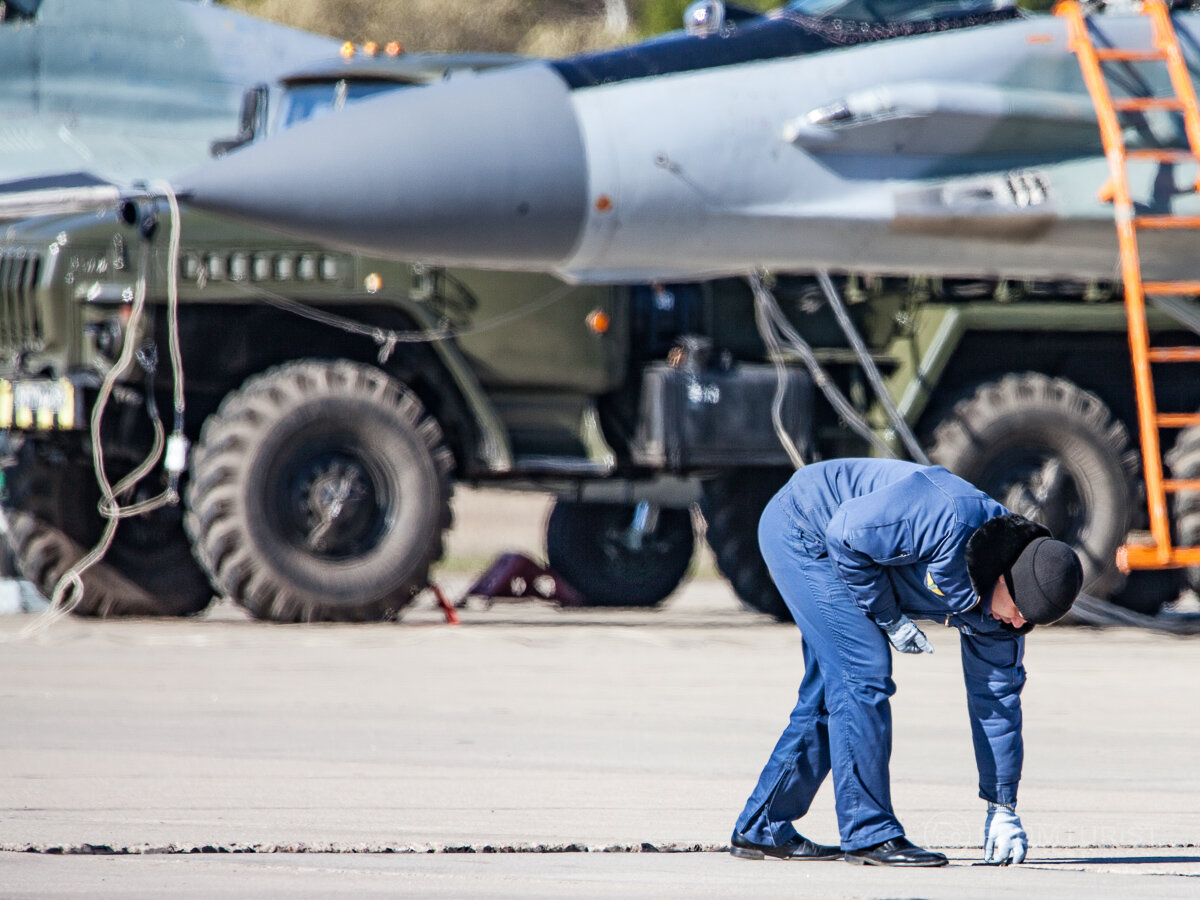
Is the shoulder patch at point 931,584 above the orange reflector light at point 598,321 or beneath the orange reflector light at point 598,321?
beneath

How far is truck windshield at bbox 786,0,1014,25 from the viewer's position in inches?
392

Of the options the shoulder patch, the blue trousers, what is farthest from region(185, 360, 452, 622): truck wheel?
the shoulder patch

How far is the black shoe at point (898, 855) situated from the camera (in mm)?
4293

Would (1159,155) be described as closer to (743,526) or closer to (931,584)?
(743,526)

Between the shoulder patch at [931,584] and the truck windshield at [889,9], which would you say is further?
the truck windshield at [889,9]

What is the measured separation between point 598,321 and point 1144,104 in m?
3.26

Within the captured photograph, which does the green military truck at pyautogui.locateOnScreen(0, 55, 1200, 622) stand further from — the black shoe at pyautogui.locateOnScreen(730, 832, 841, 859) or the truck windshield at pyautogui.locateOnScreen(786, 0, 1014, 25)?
the black shoe at pyautogui.locateOnScreen(730, 832, 841, 859)

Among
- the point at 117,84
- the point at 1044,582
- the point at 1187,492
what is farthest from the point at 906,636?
the point at 117,84

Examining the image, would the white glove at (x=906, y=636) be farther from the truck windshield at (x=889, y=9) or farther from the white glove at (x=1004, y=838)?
the truck windshield at (x=889, y=9)

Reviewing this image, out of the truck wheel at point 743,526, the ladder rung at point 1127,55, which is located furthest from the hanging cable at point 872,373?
the ladder rung at point 1127,55

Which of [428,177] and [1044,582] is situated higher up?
[428,177]

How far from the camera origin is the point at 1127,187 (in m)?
9.95

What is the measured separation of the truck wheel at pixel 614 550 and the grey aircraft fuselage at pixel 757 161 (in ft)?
11.6

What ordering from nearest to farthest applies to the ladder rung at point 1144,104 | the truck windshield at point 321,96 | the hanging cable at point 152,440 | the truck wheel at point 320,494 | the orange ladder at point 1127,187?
the orange ladder at point 1127,187 → the hanging cable at point 152,440 → the ladder rung at point 1144,104 → the truck wheel at point 320,494 → the truck windshield at point 321,96
